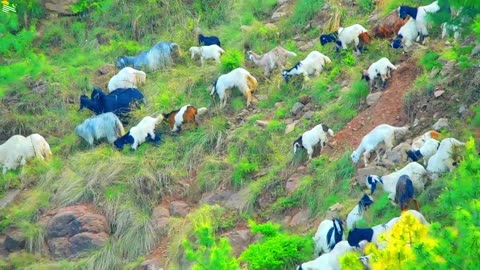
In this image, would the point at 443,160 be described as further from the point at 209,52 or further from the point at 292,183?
the point at 209,52

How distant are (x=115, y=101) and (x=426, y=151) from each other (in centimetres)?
628

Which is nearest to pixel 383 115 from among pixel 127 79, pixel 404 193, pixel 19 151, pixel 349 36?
pixel 349 36

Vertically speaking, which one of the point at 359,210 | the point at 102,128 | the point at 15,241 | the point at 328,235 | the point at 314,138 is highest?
the point at 359,210

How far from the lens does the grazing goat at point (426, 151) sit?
11875mm

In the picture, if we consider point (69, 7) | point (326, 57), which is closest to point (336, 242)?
point (326, 57)

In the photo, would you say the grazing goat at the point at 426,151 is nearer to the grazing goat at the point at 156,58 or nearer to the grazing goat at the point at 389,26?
the grazing goat at the point at 389,26

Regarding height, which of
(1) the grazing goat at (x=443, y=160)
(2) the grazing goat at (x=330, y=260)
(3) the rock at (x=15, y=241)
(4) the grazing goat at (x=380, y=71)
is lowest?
(3) the rock at (x=15, y=241)

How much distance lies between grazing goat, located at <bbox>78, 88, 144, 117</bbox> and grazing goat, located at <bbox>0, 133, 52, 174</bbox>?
1.12 metres

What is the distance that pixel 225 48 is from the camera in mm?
17797

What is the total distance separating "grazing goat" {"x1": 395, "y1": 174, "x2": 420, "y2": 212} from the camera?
441 inches

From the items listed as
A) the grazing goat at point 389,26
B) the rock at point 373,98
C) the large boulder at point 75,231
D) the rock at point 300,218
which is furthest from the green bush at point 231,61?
the rock at point 300,218

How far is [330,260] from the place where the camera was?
1059 cm

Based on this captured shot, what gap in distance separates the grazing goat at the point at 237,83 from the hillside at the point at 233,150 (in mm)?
163

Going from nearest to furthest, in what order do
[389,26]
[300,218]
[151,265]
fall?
[300,218] < [151,265] < [389,26]
